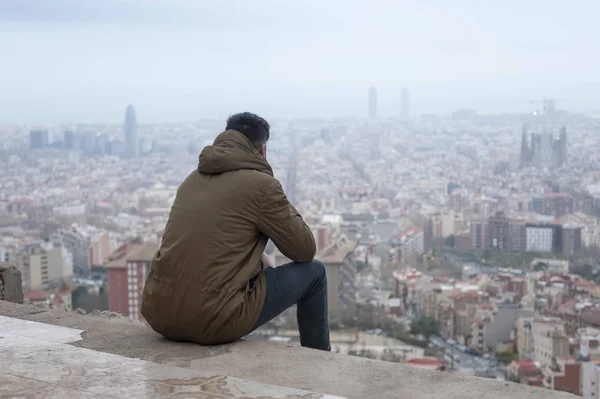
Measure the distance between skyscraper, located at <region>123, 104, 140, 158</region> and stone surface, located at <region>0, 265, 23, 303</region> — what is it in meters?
44.6

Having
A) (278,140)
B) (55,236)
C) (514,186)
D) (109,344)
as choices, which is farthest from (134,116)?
(109,344)

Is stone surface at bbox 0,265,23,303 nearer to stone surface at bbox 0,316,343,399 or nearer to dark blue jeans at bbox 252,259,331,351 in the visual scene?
stone surface at bbox 0,316,343,399

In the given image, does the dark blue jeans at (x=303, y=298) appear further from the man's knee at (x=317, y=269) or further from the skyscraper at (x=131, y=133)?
the skyscraper at (x=131, y=133)

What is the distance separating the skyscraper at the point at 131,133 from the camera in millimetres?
47875

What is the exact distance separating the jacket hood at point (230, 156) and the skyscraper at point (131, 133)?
4594 centimetres

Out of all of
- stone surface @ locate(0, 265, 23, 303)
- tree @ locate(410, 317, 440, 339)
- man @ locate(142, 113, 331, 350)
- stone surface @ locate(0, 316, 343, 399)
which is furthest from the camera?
tree @ locate(410, 317, 440, 339)

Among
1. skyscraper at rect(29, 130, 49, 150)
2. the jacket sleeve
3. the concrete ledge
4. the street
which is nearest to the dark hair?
the jacket sleeve

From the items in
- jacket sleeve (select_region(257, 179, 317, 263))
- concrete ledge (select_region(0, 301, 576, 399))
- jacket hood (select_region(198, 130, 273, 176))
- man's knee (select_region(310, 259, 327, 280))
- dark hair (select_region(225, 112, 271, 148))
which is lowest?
concrete ledge (select_region(0, 301, 576, 399))

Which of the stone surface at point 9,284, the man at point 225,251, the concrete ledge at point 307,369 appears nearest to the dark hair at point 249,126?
the man at point 225,251

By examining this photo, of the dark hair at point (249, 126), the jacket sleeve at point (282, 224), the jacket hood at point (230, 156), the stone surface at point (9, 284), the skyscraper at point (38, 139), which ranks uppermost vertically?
the dark hair at point (249, 126)

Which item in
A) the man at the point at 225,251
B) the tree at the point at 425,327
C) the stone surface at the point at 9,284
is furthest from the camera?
the tree at the point at 425,327

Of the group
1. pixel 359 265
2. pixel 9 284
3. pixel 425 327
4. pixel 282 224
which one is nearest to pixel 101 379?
pixel 282 224

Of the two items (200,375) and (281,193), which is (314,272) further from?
(200,375)

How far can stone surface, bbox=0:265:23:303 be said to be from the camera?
152 inches
